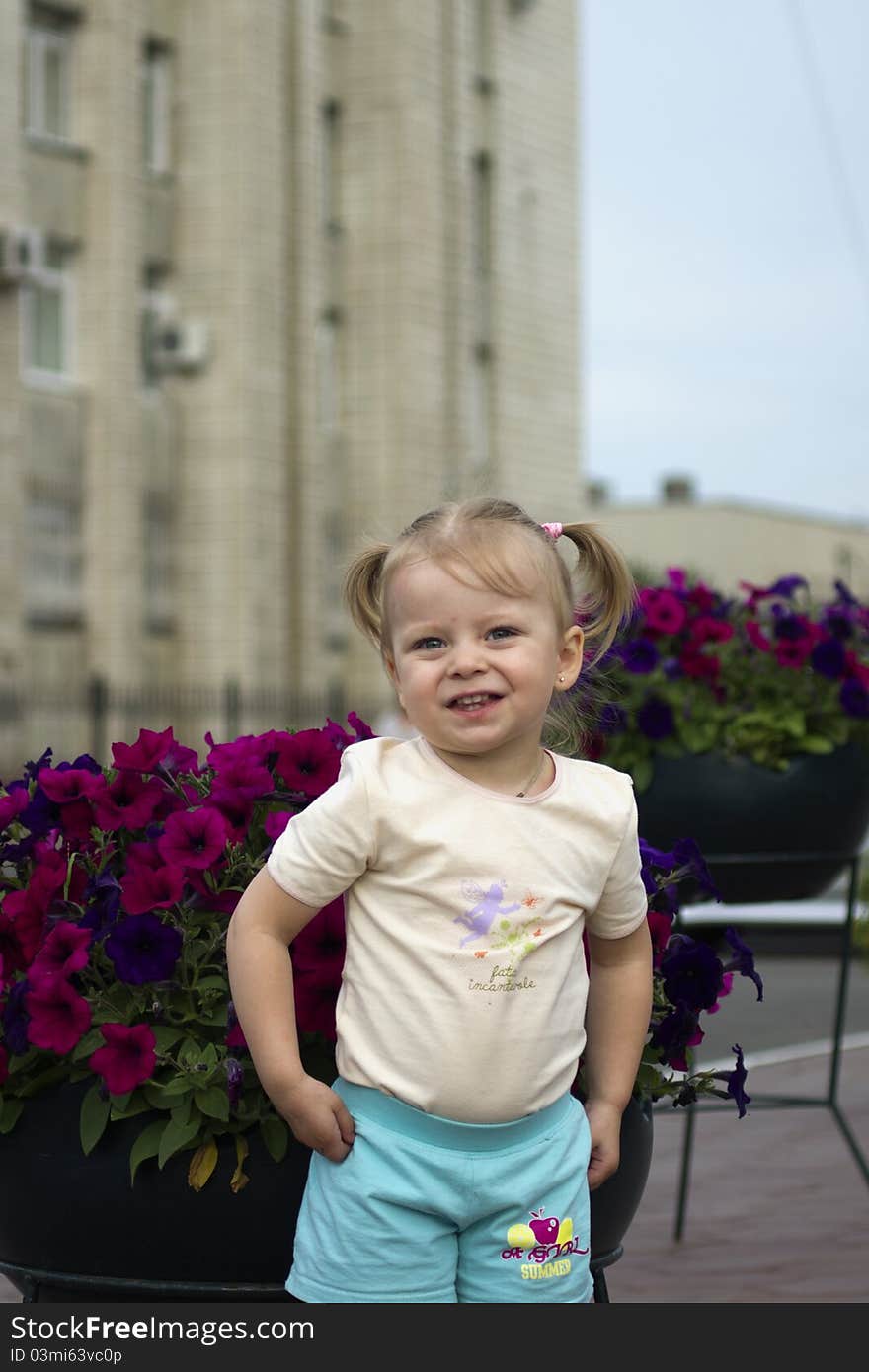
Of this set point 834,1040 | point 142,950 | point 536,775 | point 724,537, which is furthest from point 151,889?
point 724,537

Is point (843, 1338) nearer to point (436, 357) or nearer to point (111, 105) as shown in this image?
point (111, 105)

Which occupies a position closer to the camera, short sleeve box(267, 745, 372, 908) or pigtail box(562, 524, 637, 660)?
short sleeve box(267, 745, 372, 908)

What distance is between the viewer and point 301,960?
2.67 meters

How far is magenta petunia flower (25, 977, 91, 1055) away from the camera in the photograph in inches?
102

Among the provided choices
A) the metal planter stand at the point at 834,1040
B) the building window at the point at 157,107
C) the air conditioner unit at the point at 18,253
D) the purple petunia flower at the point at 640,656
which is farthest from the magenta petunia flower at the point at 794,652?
the building window at the point at 157,107

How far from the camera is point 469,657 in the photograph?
2.53 metres

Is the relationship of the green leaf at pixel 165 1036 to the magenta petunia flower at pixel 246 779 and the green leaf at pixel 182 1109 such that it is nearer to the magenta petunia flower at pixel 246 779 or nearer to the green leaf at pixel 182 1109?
the green leaf at pixel 182 1109

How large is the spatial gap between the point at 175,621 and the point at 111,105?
6.73 m

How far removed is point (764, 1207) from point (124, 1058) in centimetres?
351

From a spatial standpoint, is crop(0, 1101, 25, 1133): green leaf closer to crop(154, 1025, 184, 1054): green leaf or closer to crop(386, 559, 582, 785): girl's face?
crop(154, 1025, 184, 1054): green leaf

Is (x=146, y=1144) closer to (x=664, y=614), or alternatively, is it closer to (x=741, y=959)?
(x=741, y=959)

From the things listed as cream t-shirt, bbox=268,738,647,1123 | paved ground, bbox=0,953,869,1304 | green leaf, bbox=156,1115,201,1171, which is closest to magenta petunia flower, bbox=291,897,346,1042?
cream t-shirt, bbox=268,738,647,1123

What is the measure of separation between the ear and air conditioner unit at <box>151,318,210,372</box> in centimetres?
2615

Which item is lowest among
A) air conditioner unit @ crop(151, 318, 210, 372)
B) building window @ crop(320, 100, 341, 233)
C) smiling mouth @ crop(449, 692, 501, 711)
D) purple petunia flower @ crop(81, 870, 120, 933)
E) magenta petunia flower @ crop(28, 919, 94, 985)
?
magenta petunia flower @ crop(28, 919, 94, 985)
